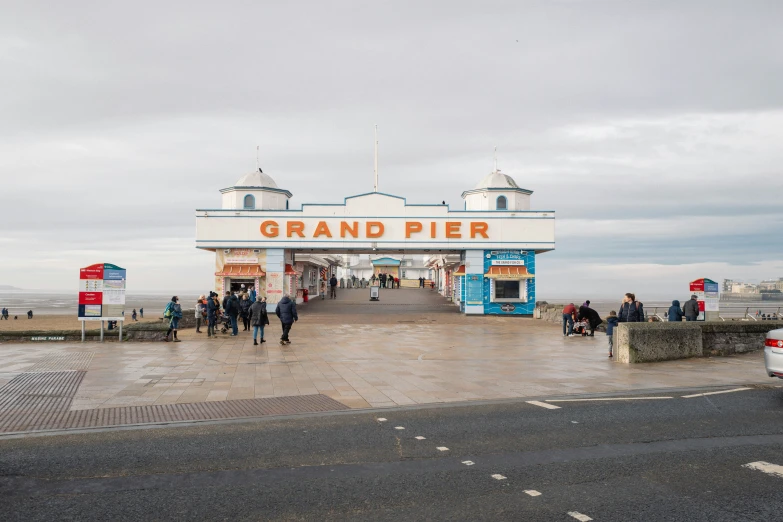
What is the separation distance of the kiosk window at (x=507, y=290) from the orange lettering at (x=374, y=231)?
8.50 meters

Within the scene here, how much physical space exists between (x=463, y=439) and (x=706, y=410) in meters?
4.44

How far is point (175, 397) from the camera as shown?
10.7m

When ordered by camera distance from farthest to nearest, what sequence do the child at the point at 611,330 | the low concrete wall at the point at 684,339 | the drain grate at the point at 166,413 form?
the child at the point at 611,330, the low concrete wall at the point at 684,339, the drain grate at the point at 166,413

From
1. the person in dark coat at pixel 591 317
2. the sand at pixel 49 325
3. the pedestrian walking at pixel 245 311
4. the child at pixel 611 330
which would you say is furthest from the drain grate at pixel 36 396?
the person in dark coat at pixel 591 317

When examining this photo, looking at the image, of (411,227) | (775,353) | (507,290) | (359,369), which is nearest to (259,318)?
(359,369)

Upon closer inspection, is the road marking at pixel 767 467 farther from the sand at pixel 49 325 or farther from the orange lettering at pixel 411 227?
the orange lettering at pixel 411 227

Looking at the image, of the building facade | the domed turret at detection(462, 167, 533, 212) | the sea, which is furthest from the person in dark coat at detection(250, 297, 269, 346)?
the sea

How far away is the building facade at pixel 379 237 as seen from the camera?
127ft

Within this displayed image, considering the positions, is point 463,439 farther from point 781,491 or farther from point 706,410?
point 706,410

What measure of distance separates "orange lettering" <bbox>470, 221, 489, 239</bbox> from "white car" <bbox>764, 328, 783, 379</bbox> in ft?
94.4

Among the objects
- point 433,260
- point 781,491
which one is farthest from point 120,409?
point 433,260

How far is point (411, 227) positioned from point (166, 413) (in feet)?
101

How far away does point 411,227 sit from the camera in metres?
39.5

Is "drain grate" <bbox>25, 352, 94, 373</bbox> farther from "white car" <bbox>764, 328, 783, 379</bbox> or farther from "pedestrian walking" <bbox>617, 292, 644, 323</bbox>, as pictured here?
"pedestrian walking" <bbox>617, 292, 644, 323</bbox>
